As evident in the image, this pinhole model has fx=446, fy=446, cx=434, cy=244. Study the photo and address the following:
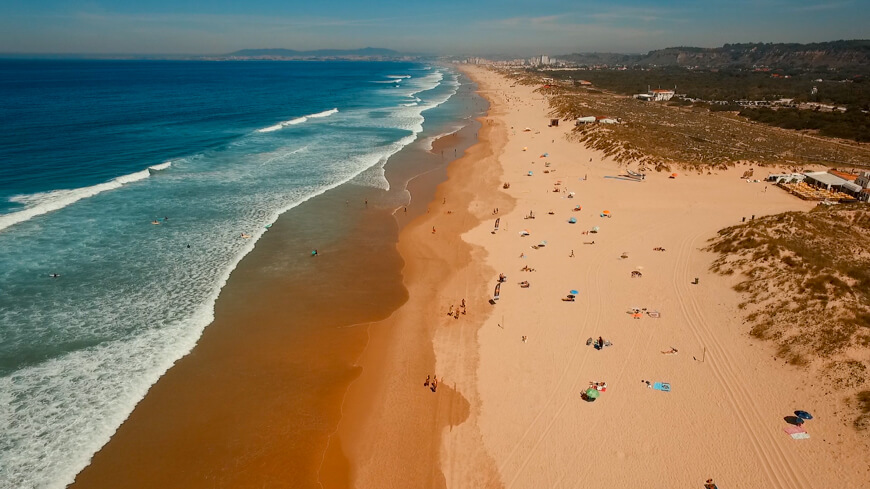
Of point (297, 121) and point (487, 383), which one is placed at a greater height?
point (297, 121)

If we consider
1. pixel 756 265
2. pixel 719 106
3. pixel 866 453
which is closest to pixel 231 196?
pixel 756 265

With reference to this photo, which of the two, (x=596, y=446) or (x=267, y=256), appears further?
(x=267, y=256)

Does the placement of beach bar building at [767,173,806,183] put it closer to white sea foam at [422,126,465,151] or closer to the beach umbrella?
the beach umbrella

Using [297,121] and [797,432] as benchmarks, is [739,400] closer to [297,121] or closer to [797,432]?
[797,432]

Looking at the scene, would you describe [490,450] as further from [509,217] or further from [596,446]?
[509,217]

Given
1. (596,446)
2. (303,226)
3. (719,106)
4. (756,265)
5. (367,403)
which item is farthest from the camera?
(719,106)

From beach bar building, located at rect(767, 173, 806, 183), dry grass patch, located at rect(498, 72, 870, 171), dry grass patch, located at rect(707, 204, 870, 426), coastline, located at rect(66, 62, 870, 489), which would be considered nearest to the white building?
dry grass patch, located at rect(498, 72, 870, 171)

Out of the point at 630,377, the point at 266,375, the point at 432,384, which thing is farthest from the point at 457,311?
the point at 266,375
